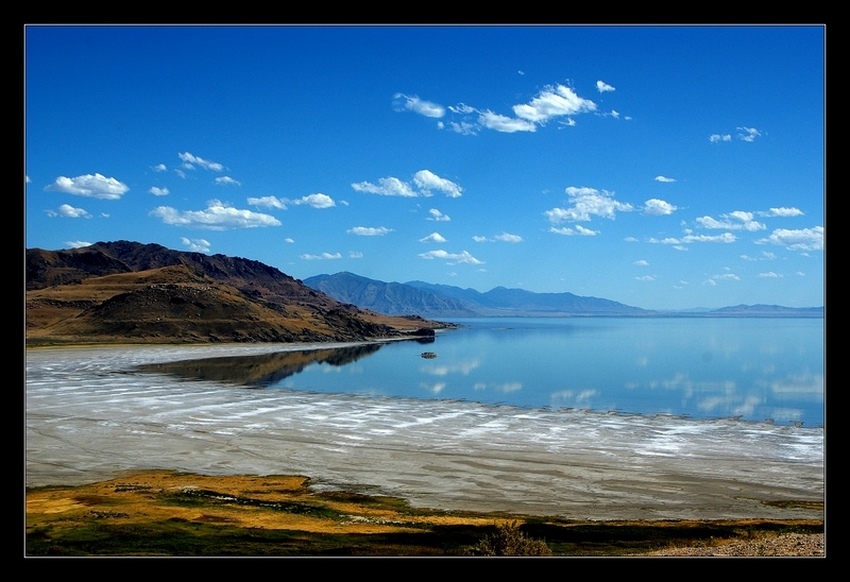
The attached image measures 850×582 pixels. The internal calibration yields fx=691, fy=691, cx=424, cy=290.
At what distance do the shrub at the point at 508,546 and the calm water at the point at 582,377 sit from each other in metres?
34.1

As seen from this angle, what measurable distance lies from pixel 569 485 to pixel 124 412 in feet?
108

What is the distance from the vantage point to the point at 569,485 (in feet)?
91.8

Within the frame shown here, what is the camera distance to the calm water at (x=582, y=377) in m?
54.8

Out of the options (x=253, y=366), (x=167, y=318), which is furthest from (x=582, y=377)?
(x=167, y=318)

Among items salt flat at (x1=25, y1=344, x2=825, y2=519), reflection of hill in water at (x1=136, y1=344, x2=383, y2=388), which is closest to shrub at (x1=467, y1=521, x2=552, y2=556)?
salt flat at (x1=25, y1=344, x2=825, y2=519)

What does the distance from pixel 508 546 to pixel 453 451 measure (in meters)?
17.7

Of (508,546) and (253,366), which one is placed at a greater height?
(508,546)

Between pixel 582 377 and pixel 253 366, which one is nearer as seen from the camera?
pixel 582 377

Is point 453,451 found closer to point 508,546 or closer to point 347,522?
point 347,522

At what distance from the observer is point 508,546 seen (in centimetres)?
1762

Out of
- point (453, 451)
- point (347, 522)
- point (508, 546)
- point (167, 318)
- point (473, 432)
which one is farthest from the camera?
point (167, 318)

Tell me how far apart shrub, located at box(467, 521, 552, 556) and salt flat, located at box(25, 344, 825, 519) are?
216 inches

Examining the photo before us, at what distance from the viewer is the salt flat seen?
86.6 feet
